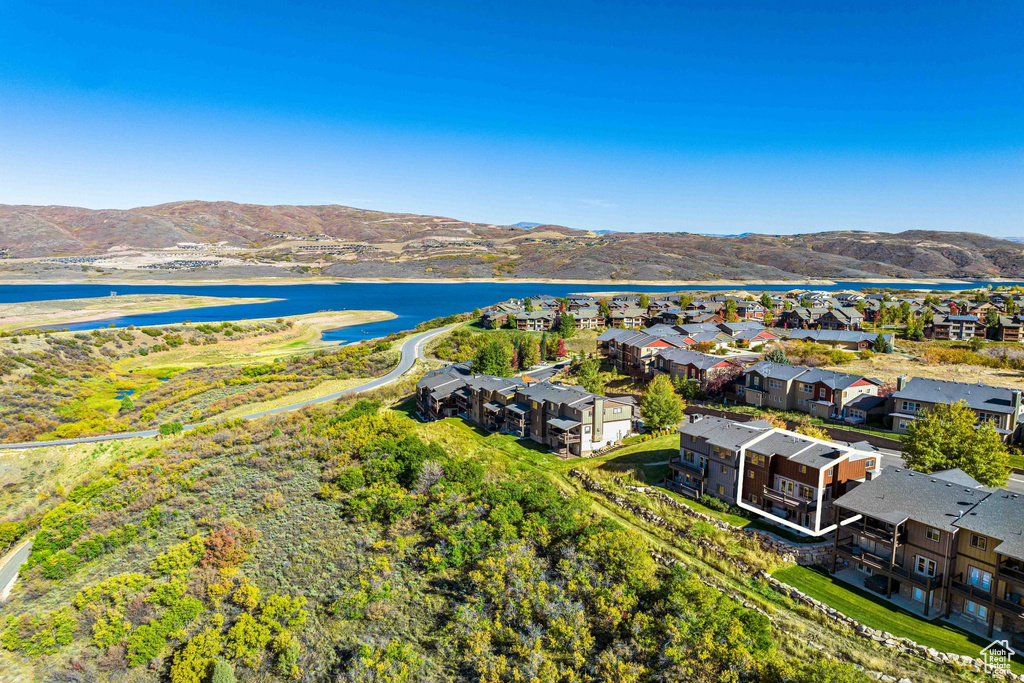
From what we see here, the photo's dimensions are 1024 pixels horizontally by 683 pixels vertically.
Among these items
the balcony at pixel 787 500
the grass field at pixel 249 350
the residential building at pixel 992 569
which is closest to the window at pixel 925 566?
the residential building at pixel 992 569

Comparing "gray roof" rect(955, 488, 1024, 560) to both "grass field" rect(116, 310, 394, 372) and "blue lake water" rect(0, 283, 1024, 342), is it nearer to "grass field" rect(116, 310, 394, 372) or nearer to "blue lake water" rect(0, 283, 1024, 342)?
"grass field" rect(116, 310, 394, 372)

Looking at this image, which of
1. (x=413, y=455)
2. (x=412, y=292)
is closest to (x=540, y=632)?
(x=413, y=455)

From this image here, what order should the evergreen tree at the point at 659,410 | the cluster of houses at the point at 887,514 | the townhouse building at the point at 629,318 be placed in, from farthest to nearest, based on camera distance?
1. the townhouse building at the point at 629,318
2. the evergreen tree at the point at 659,410
3. the cluster of houses at the point at 887,514

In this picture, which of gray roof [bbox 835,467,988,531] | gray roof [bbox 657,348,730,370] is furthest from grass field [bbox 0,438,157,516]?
gray roof [bbox 657,348,730,370]

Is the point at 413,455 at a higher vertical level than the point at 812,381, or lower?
lower

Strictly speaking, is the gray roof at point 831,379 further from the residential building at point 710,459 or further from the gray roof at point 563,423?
the gray roof at point 563,423

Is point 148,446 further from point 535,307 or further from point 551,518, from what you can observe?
point 535,307

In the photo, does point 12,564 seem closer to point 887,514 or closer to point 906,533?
point 887,514
